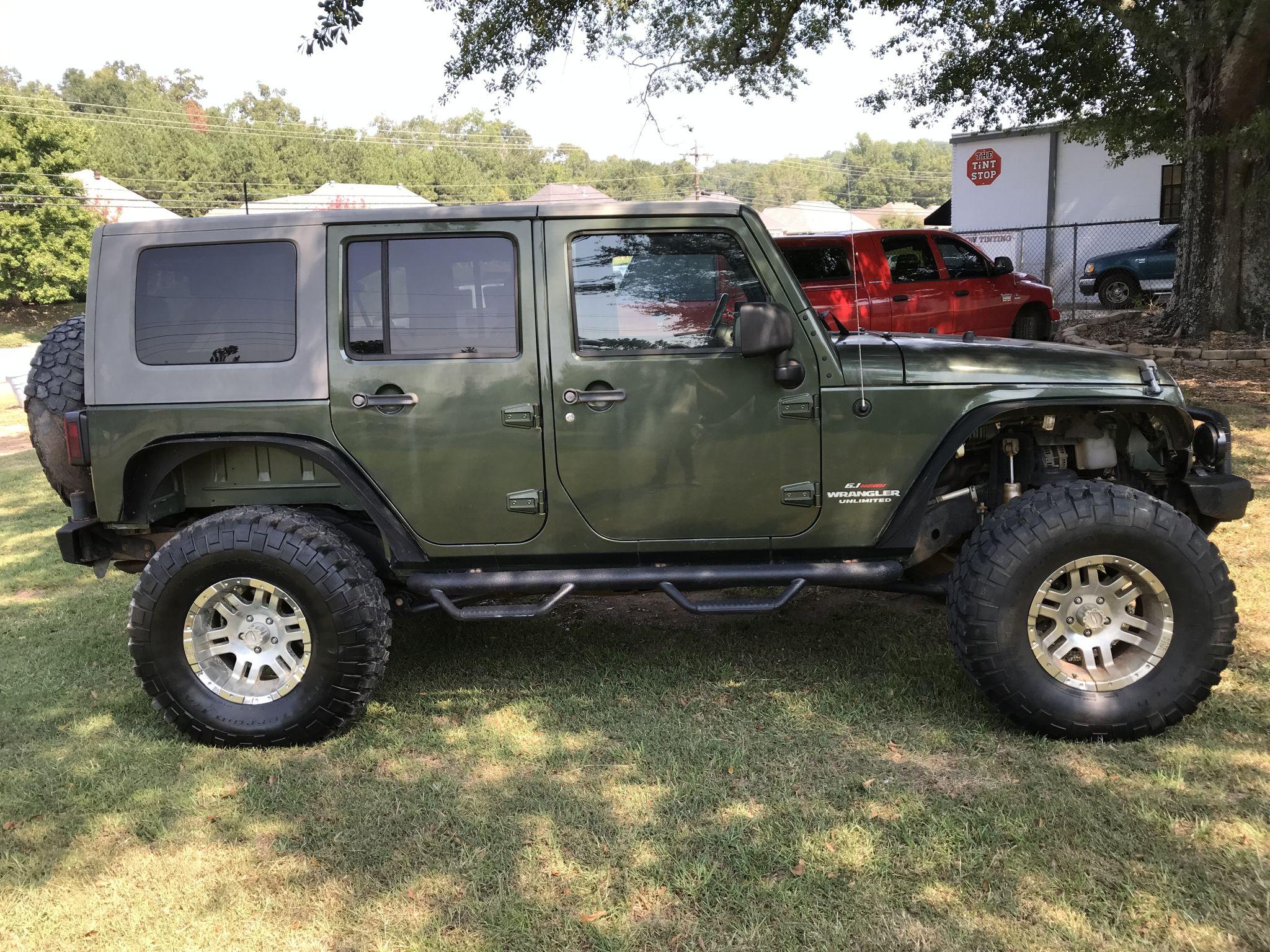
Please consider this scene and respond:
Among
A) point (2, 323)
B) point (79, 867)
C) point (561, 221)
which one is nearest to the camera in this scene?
point (79, 867)

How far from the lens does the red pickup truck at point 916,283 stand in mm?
11789

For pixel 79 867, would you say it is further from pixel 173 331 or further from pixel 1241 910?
pixel 1241 910

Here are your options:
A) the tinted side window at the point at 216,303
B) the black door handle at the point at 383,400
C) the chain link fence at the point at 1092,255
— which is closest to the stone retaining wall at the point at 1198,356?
the chain link fence at the point at 1092,255

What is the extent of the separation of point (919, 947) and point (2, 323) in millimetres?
39262

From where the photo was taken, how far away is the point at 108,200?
3550cm

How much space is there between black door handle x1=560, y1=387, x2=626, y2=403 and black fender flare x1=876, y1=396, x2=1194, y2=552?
1168 mm

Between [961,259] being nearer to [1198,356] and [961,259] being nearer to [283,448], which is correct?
A: [1198,356]

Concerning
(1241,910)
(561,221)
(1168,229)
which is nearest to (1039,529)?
(1241,910)

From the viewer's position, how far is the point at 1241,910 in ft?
8.77

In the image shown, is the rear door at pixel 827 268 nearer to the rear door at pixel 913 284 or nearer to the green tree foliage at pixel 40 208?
the rear door at pixel 913 284

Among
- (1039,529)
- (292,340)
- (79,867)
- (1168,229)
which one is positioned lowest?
(79,867)

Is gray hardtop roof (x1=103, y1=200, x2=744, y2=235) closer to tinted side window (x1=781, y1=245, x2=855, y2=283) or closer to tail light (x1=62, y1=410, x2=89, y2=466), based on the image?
tail light (x1=62, y1=410, x2=89, y2=466)

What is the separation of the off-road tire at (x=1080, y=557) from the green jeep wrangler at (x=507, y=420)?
0.09 metres

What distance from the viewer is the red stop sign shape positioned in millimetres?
25359
